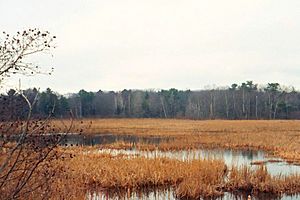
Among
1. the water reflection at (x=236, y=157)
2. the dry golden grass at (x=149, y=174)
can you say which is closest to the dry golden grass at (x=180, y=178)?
the dry golden grass at (x=149, y=174)

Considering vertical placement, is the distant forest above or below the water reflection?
above

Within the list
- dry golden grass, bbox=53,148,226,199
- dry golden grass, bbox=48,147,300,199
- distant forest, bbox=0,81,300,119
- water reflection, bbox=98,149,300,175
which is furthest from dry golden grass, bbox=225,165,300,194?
distant forest, bbox=0,81,300,119

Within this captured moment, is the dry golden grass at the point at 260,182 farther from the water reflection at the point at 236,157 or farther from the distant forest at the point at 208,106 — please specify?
the distant forest at the point at 208,106

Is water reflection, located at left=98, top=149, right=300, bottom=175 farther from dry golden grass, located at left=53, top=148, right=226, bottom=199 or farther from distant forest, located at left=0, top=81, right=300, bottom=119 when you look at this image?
distant forest, located at left=0, top=81, right=300, bottom=119

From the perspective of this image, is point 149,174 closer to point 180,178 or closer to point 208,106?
point 180,178

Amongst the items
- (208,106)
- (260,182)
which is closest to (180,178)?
(260,182)

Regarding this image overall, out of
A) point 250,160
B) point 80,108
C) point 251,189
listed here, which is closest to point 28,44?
point 251,189

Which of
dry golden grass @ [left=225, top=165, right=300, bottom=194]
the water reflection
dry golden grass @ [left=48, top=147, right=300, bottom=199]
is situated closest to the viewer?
dry golden grass @ [left=48, top=147, right=300, bottom=199]

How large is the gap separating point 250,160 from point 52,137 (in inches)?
678

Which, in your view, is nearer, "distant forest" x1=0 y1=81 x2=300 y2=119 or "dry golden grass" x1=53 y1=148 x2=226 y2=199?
"dry golden grass" x1=53 y1=148 x2=226 y2=199

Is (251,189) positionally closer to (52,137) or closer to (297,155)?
(297,155)

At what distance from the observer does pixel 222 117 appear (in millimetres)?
74750

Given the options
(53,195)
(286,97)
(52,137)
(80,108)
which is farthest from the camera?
(286,97)

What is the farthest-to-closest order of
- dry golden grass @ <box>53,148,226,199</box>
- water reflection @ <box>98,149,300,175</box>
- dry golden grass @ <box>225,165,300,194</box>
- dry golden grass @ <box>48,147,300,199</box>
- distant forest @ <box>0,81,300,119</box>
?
distant forest @ <box>0,81,300,119</box>, water reflection @ <box>98,149,300,175</box>, dry golden grass @ <box>53,148,226,199</box>, dry golden grass @ <box>225,165,300,194</box>, dry golden grass @ <box>48,147,300,199</box>
